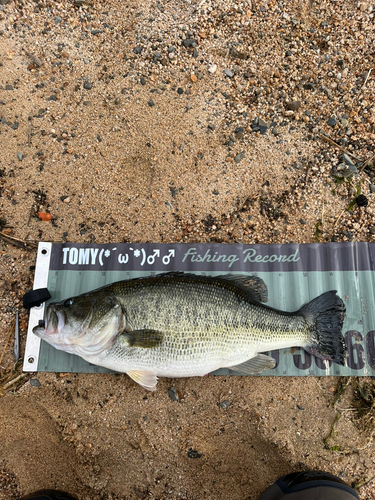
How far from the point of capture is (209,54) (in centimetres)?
355

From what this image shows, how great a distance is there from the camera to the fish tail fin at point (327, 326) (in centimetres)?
292

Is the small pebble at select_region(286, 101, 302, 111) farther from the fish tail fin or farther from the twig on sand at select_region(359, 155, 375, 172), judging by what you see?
the fish tail fin

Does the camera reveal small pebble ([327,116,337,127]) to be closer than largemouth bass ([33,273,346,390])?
No

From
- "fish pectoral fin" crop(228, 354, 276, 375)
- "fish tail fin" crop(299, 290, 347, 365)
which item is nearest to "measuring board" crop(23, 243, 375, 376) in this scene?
"fish tail fin" crop(299, 290, 347, 365)

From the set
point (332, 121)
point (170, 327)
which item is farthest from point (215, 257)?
point (332, 121)

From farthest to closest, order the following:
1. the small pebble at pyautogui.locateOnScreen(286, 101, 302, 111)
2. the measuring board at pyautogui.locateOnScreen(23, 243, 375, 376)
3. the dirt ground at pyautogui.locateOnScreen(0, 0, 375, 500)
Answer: the small pebble at pyautogui.locateOnScreen(286, 101, 302, 111)
the measuring board at pyautogui.locateOnScreen(23, 243, 375, 376)
the dirt ground at pyautogui.locateOnScreen(0, 0, 375, 500)

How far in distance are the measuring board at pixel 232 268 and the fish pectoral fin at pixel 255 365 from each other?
0.49m

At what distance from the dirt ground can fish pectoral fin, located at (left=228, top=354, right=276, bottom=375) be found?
323mm

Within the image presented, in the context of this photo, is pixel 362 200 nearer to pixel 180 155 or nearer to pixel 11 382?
pixel 180 155

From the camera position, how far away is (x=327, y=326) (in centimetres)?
295

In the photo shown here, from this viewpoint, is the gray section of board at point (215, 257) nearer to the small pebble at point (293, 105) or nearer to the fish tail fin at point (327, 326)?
the fish tail fin at point (327, 326)

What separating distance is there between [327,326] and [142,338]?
68.3 inches

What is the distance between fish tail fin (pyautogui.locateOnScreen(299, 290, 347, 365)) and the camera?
2.92 metres

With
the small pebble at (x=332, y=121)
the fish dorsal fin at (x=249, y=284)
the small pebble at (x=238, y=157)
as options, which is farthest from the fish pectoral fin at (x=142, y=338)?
the small pebble at (x=332, y=121)
